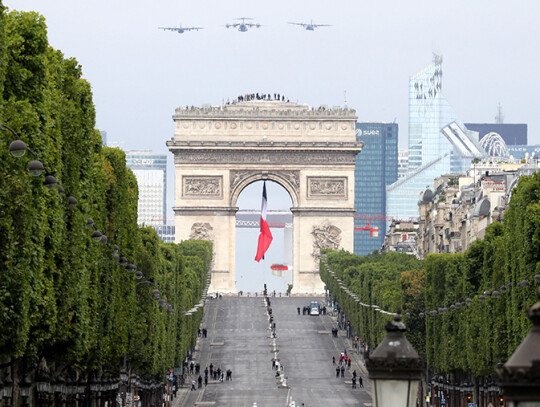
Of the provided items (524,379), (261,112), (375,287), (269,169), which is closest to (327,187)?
(269,169)

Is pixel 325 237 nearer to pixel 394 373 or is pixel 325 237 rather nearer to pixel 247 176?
pixel 247 176

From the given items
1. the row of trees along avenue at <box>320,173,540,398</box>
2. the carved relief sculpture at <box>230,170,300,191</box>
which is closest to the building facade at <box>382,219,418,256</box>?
the carved relief sculpture at <box>230,170,300,191</box>

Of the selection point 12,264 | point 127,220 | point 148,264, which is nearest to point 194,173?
point 148,264

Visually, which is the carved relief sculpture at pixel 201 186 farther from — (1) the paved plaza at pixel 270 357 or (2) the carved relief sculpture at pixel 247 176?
(1) the paved plaza at pixel 270 357

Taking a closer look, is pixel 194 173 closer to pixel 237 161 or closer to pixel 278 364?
pixel 237 161

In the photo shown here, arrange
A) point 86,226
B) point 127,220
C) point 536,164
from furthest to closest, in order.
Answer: point 536,164 → point 127,220 → point 86,226

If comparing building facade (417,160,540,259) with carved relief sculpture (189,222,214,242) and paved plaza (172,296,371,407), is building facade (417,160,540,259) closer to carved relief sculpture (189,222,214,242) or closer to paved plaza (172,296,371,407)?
paved plaza (172,296,371,407)
